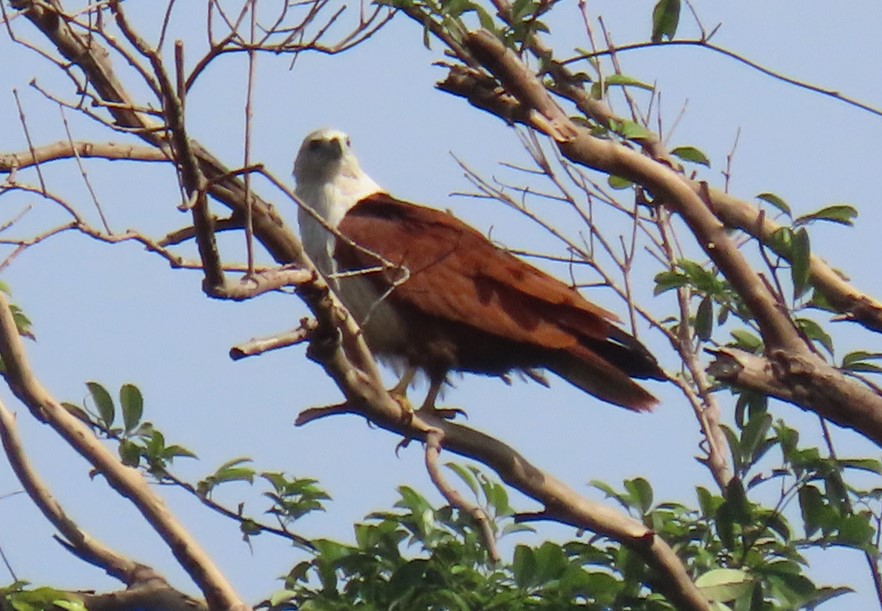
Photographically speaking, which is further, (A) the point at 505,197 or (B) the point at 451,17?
(A) the point at 505,197

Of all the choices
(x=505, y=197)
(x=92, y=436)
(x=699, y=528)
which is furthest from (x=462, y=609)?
(x=505, y=197)

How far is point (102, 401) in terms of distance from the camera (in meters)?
3.79

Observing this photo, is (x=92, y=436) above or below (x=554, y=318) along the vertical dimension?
below

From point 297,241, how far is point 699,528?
1.23m

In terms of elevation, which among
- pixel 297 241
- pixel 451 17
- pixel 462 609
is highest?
pixel 451 17

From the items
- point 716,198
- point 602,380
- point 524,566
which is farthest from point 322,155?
point 524,566

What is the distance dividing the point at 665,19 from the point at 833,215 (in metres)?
0.70

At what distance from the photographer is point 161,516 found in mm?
3830

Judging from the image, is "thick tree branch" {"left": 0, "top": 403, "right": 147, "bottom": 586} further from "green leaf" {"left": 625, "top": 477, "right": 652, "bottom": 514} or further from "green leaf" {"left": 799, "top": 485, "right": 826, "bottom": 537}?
"green leaf" {"left": 799, "top": 485, "right": 826, "bottom": 537}

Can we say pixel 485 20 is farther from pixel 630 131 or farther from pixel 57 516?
pixel 57 516

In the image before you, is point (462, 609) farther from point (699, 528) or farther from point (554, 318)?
point (554, 318)

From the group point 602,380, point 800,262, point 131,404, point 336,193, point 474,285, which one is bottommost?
point 131,404

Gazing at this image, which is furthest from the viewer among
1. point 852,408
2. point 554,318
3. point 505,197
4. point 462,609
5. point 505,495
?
point 505,197

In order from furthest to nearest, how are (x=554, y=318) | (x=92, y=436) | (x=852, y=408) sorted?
(x=554, y=318) < (x=92, y=436) < (x=852, y=408)
